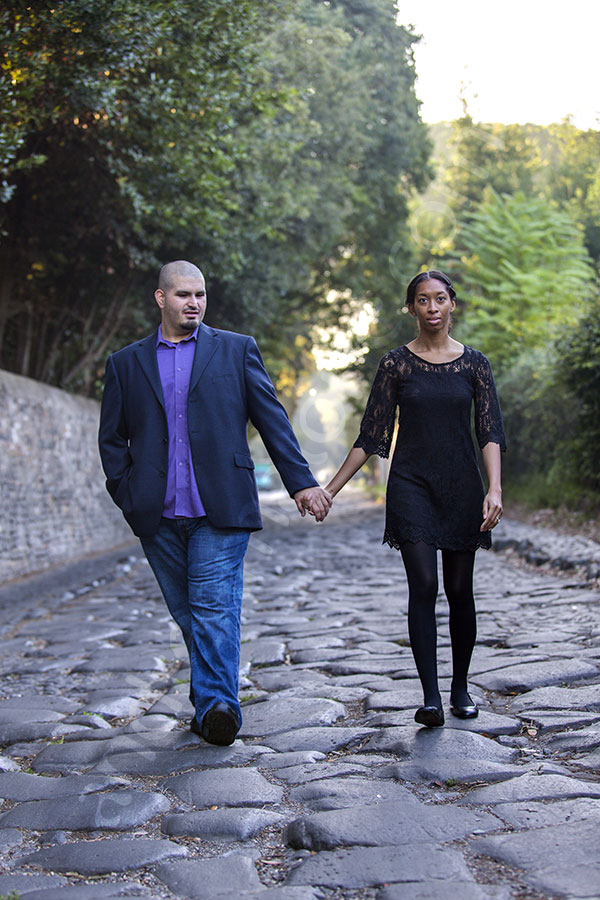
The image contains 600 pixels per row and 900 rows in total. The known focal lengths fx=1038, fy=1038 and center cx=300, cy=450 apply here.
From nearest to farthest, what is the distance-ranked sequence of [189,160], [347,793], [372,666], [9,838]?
[9,838], [347,793], [372,666], [189,160]

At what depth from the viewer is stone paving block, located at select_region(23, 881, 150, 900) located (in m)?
2.79

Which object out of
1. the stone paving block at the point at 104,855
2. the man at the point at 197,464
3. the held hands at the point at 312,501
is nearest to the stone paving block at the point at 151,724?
the man at the point at 197,464

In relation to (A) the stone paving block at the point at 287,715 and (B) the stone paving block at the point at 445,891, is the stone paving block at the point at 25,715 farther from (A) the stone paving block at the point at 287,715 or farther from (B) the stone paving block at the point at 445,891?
(B) the stone paving block at the point at 445,891

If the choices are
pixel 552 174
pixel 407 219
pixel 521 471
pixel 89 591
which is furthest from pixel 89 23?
pixel 552 174

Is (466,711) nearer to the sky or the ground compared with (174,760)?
nearer to the sky

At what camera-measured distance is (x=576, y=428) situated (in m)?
15.5

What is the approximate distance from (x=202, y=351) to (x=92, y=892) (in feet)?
7.77

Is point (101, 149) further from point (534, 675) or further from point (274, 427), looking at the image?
point (534, 675)

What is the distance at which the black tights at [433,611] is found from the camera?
438 centimetres

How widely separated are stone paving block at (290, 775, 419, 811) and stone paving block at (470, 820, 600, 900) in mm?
479

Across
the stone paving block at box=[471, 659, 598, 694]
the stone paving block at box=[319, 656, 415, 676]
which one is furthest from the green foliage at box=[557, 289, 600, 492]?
the stone paving block at box=[471, 659, 598, 694]

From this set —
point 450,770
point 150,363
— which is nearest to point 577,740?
point 450,770

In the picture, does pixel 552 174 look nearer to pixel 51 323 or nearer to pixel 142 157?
pixel 51 323

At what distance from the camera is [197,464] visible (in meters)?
4.41
